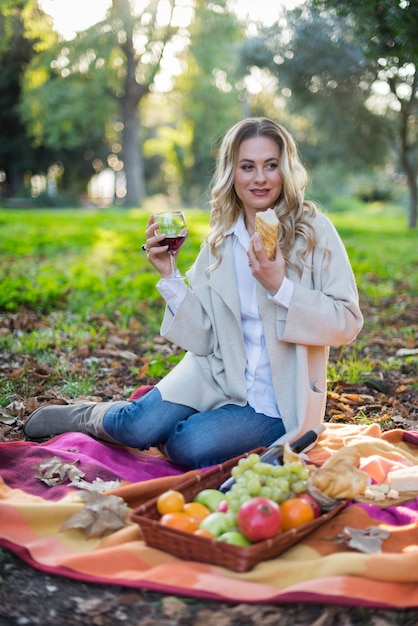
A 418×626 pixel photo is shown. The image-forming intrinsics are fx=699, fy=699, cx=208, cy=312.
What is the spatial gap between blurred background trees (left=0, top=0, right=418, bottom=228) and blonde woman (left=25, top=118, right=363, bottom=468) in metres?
2.88

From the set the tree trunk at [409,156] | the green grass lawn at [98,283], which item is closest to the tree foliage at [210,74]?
the tree trunk at [409,156]

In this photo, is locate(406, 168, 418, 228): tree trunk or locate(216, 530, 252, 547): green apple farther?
locate(406, 168, 418, 228): tree trunk

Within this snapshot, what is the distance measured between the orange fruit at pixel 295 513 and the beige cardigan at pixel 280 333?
728 mm

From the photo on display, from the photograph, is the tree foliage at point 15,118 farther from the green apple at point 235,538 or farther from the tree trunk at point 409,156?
the green apple at point 235,538

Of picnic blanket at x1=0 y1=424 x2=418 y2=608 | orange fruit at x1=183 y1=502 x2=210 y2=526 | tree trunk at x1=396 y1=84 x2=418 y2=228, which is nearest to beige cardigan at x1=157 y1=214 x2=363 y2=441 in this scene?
picnic blanket at x1=0 y1=424 x2=418 y2=608

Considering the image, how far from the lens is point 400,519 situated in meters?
2.98

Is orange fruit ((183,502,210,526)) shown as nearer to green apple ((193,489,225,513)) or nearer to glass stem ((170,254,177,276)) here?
green apple ((193,489,225,513))

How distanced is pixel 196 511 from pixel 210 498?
12cm

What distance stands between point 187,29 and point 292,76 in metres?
10.9

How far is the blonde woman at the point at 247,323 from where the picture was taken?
347cm

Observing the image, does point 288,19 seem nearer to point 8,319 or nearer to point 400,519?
point 8,319

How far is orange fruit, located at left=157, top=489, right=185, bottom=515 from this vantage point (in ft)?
8.91

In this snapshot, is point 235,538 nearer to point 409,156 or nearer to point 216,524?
point 216,524

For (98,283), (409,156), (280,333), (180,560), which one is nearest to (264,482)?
(180,560)
